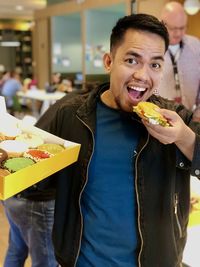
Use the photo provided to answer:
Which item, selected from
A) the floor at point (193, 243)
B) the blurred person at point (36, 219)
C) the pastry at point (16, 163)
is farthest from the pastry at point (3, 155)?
the floor at point (193, 243)

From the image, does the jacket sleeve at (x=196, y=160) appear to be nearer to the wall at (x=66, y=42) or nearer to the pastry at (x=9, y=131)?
the pastry at (x=9, y=131)

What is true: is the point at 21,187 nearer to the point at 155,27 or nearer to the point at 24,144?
the point at 24,144

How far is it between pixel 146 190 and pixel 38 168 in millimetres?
341

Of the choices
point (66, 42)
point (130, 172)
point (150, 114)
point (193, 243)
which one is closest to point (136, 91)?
point (150, 114)

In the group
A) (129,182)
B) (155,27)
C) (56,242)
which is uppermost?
(155,27)

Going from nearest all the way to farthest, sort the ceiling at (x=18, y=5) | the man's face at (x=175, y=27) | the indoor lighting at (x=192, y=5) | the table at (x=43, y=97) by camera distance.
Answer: the man's face at (x=175, y=27), the indoor lighting at (x=192, y=5), the table at (x=43, y=97), the ceiling at (x=18, y=5)

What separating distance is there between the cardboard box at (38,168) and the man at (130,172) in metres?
0.05

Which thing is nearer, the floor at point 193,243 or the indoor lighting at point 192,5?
the floor at point 193,243

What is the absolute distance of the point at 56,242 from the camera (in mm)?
1319

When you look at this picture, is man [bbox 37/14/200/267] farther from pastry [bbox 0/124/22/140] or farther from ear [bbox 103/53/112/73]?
pastry [bbox 0/124/22/140]

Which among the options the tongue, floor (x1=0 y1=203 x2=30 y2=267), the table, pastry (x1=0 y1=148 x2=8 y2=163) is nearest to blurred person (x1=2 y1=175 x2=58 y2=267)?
pastry (x1=0 y1=148 x2=8 y2=163)

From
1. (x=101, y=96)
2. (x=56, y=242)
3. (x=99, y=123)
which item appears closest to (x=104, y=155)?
(x=99, y=123)

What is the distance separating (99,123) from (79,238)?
382 millimetres

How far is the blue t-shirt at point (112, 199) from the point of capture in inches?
46.5
